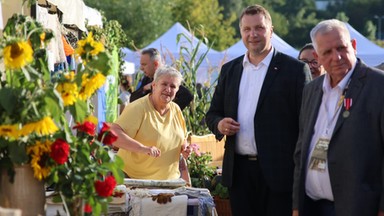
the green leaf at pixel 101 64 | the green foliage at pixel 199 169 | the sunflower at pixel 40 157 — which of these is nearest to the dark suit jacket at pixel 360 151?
the green leaf at pixel 101 64

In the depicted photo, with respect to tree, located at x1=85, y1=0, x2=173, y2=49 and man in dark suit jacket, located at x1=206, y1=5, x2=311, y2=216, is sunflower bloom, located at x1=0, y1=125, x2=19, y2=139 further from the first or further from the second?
tree, located at x1=85, y1=0, x2=173, y2=49

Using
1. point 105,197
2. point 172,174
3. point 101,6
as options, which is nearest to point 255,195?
point 172,174

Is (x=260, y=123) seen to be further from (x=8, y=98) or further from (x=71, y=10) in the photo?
(x=71, y=10)

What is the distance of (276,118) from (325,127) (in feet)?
2.86

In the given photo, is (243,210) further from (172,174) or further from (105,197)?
(105,197)

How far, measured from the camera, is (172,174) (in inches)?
263

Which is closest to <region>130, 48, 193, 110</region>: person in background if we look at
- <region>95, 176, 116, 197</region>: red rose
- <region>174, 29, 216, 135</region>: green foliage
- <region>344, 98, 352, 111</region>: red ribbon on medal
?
<region>174, 29, 216, 135</region>: green foliage

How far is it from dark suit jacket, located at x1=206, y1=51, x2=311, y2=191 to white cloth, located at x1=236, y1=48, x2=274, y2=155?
0.03 meters

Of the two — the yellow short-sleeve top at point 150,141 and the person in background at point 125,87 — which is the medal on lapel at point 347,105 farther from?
the person in background at point 125,87

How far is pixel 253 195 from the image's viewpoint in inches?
229

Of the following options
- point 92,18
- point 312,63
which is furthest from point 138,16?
point 312,63

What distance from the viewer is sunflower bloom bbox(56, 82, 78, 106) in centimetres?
398

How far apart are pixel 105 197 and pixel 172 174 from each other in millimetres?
2599

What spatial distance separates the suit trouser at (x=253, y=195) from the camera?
5.70m
